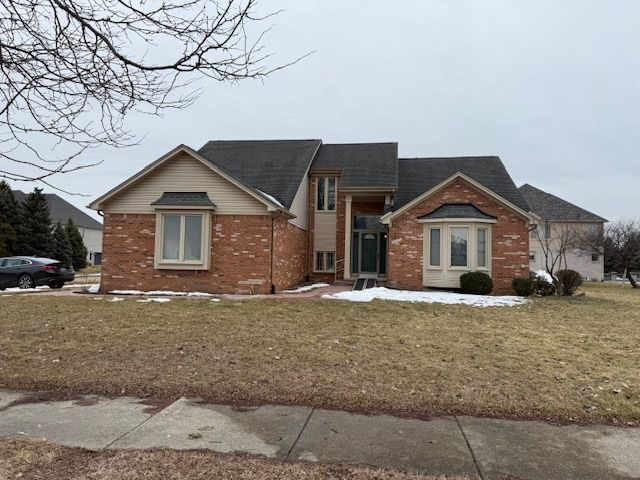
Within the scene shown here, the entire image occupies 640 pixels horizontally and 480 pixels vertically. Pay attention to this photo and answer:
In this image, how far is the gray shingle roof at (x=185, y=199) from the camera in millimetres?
15539

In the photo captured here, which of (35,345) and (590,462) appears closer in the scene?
(590,462)

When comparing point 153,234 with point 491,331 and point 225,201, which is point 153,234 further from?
point 491,331

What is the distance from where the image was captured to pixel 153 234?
16078 millimetres

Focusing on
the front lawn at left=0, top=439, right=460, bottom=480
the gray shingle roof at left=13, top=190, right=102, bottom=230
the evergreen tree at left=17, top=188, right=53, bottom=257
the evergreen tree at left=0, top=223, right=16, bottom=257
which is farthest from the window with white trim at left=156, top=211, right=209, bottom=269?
the gray shingle roof at left=13, top=190, right=102, bottom=230

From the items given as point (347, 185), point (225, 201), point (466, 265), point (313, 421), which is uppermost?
point (347, 185)

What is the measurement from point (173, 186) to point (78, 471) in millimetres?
13336

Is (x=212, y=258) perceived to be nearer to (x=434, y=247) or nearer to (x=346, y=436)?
(x=434, y=247)

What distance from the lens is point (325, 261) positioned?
22141 millimetres

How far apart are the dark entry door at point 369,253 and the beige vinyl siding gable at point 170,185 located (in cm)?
831

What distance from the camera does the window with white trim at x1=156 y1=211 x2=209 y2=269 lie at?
618 inches

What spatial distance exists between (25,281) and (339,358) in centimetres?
1643

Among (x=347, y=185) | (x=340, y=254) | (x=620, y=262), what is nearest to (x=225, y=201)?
(x=347, y=185)

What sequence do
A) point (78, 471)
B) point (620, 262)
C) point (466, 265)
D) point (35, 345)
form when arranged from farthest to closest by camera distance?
1. point (620, 262)
2. point (466, 265)
3. point (35, 345)
4. point (78, 471)

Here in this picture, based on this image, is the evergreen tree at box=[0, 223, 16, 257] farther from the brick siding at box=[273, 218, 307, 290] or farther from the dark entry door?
the dark entry door
